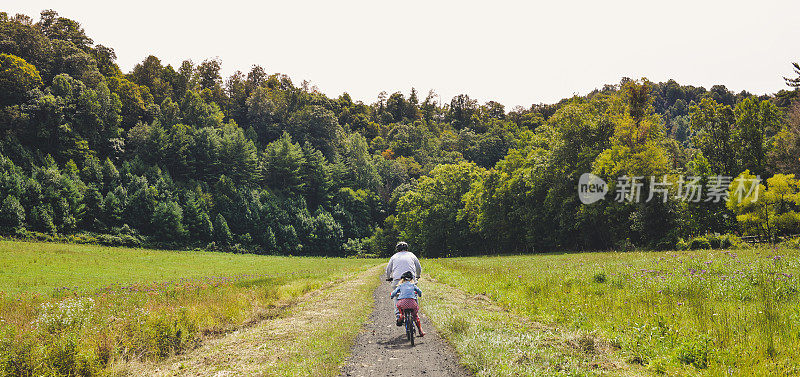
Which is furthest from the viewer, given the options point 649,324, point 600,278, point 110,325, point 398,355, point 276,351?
point 600,278

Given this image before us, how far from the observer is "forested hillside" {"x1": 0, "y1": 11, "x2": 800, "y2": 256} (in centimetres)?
5000

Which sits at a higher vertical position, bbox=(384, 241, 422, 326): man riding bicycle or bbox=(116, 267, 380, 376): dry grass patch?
bbox=(384, 241, 422, 326): man riding bicycle

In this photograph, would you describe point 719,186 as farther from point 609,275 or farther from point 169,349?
point 169,349

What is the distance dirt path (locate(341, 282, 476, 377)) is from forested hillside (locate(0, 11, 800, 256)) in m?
41.4

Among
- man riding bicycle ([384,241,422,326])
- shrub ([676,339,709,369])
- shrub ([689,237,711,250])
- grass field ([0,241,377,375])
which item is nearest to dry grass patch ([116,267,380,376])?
grass field ([0,241,377,375])

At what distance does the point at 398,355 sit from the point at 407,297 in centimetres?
161

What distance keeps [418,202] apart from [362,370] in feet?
253

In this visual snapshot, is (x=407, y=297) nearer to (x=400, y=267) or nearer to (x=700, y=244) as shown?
(x=400, y=267)

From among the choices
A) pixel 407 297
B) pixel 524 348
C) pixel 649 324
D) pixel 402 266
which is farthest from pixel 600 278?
pixel 407 297

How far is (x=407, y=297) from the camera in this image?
10.4 meters

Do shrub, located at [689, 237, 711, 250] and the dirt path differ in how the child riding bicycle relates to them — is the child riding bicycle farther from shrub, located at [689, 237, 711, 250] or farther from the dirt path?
shrub, located at [689, 237, 711, 250]

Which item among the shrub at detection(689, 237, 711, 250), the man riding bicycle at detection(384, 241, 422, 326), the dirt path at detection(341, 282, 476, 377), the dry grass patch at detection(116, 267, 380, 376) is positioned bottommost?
the dry grass patch at detection(116, 267, 380, 376)

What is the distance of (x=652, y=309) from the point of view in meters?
11.6

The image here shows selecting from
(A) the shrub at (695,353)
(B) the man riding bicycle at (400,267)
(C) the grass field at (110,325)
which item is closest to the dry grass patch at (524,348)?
(A) the shrub at (695,353)
